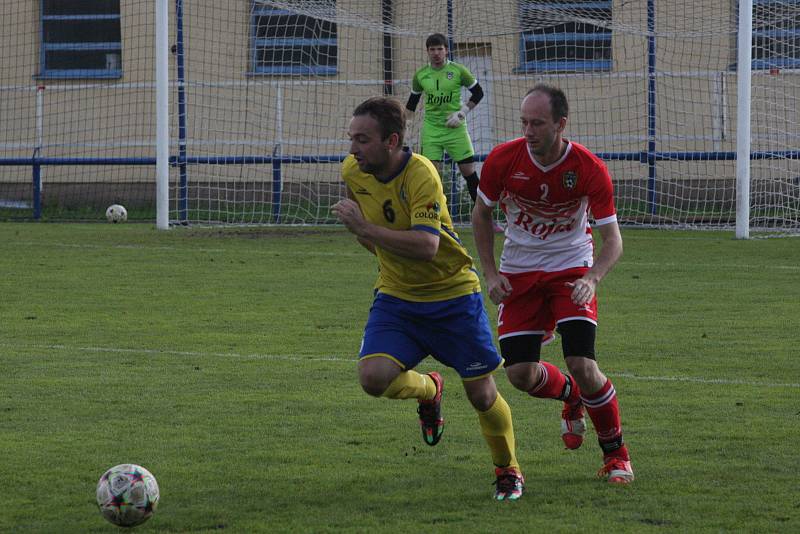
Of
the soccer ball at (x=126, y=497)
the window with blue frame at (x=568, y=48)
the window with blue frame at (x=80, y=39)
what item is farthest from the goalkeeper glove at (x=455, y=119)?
the window with blue frame at (x=80, y=39)

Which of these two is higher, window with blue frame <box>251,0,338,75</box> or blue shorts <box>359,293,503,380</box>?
window with blue frame <box>251,0,338,75</box>

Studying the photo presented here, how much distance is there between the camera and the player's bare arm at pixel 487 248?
545 cm

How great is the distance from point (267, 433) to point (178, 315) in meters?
4.02

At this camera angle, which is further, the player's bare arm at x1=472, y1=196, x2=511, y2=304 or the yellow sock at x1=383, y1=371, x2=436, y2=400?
the player's bare arm at x1=472, y1=196, x2=511, y2=304

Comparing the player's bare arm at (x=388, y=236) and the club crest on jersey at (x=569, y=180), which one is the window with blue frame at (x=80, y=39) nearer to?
the club crest on jersey at (x=569, y=180)

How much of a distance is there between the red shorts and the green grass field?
0.56m

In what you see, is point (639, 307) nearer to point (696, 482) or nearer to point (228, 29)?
point (696, 482)

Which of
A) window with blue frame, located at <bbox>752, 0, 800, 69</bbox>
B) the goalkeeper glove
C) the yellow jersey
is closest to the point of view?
the yellow jersey

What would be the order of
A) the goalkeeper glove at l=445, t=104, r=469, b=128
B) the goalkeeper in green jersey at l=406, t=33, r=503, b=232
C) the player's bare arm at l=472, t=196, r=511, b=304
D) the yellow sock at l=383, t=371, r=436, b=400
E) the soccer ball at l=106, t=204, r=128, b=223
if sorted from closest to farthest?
1. the yellow sock at l=383, t=371, r=436, b=400
2. the player's bare arm at l=472, t=196, r=511, b=304
3. the goalkeeper glove at l=445, t=104, r=469, b=128
4. the goalkeeper in green jersey at l=406, t=33, r=503, b=232
5. the soccer ball at l=106, t=204, r=128, b=223

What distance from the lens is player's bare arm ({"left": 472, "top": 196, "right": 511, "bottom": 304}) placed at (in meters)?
5.45

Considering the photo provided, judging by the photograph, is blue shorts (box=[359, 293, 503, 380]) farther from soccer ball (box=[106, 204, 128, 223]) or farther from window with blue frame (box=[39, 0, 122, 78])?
window with blue frame (box=[39, 0, 122, 78])

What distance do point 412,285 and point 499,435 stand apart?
717 millimetres

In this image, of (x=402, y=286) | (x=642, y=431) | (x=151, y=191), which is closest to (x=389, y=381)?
(x=402, y=286)

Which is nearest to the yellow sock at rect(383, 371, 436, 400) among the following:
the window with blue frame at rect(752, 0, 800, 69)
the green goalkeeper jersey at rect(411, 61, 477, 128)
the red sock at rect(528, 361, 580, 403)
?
the red sock at rect(528, 361, 580, 403)
